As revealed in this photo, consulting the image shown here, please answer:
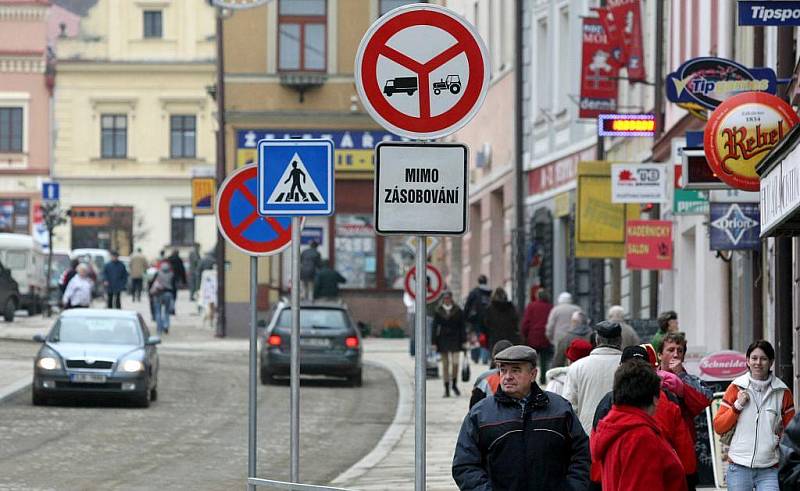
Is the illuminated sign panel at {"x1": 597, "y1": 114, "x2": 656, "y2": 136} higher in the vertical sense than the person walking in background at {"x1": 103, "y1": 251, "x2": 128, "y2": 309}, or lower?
higher

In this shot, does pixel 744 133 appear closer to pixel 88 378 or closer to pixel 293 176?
pixel 293 176

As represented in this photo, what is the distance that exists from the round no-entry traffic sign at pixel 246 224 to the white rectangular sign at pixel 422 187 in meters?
5.41

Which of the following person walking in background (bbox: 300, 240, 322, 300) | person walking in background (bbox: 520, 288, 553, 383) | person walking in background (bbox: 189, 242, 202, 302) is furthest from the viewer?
person walking in background (bbox: 189, 242, 202, 302)

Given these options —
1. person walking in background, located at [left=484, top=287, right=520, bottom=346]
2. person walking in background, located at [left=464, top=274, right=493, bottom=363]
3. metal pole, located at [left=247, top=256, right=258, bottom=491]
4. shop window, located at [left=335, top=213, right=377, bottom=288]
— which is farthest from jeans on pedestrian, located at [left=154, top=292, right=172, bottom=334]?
metal pole, located at [left=247, top=256, right=258, bottom=491]

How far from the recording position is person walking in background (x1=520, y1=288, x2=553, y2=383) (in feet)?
104

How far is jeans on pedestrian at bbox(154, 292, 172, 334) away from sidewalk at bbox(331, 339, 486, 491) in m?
10.0

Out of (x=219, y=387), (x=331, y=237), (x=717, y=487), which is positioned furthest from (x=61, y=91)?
(x=717, y=487)

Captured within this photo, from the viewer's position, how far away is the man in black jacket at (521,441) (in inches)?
355

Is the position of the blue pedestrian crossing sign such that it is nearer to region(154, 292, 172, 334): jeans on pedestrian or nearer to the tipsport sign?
the tipsport sign

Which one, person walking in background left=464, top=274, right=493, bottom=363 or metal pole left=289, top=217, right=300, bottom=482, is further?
person walking in background left=464, top=274, right=493, bottom=363

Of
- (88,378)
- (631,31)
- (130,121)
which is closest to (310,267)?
(631,31)

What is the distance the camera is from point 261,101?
50969 millimetres

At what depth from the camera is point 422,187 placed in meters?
9.18

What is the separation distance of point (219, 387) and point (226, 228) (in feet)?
53.7
